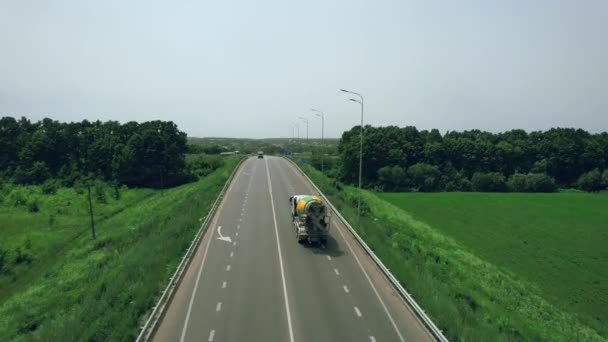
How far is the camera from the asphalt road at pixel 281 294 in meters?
18.0

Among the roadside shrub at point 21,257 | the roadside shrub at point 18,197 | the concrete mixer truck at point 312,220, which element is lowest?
the roadside shrub at point 21,257

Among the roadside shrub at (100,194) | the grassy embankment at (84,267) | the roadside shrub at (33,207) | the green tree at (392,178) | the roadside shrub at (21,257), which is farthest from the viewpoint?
the green tree at (392,178)

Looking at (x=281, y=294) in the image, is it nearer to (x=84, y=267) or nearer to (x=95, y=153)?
(x=84, y=267)

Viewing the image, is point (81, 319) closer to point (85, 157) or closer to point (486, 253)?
point (486, 253)

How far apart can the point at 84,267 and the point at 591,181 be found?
106935 mm

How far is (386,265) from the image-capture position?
84.8ft

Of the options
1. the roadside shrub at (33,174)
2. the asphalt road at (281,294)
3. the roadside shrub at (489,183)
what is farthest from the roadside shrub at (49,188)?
the roadside shrub at (489,183)

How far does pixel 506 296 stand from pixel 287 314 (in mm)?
17880

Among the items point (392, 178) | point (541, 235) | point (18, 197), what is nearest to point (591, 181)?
point (392, 178)

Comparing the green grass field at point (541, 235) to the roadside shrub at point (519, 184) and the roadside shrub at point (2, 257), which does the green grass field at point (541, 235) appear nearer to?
the roadside shrub at point (519, 184)

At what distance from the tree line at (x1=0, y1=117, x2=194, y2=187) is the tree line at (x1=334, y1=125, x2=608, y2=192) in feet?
145

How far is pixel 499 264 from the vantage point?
120 ft

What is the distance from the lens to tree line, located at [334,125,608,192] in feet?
300

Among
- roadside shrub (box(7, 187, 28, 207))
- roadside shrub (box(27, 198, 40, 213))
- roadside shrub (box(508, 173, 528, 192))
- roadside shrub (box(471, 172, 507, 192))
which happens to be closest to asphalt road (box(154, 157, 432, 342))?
roadside shrub (box(27, 198, 40, 213))
